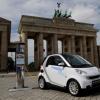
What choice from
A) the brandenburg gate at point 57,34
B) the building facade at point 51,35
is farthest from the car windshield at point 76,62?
the brandenburg gate at point 57,34

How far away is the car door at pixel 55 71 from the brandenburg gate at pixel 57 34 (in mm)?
40419

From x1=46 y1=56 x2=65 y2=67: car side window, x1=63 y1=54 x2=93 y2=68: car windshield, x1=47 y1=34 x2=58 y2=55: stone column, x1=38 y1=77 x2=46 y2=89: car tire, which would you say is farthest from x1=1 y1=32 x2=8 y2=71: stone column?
x1=63 y1=54 x2=93 y2=68: car windshield

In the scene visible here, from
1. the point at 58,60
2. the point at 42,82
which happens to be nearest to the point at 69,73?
the point at 58,60

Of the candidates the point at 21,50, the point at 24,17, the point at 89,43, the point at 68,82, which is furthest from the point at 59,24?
the point at 68,82

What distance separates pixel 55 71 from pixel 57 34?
156 ft

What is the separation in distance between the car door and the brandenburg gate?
40.4 meters

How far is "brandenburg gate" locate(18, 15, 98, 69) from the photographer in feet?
171

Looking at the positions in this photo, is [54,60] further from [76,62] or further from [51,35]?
[51,35]

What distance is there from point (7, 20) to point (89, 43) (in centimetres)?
2994

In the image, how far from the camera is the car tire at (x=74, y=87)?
8.41 m

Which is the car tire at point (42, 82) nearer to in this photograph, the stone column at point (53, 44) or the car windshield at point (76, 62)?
the car windshield at point (76, 62)

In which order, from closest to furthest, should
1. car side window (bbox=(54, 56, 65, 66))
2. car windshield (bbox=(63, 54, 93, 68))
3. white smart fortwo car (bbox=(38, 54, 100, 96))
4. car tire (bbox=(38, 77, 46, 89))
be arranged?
white smart fortwo car (bbox=(38, 54, 100, 96)) < car windshield (bbox=(63, 54, 93, 68)) < car side window (bbox=(54, 56, 65, 66)) < car tire (bbox=(38, 77, 46, 89))

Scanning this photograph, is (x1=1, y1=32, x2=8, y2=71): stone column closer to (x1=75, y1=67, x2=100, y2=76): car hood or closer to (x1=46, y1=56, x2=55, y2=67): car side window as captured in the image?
(x1=46, y1=56, x2=55, y2=67): car side window

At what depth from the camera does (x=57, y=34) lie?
2244 inches
